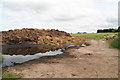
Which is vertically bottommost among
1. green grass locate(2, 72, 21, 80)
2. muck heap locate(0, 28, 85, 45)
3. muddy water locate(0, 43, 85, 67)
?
green grass locate(2, 72, 21, 80)

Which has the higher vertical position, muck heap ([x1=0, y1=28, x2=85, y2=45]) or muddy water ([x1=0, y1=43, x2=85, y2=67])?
muck heap ([x1=0, y1=28, x2=85, y2=45])

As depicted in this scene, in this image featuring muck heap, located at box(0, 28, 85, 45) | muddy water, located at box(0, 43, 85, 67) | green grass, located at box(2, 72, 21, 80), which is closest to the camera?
green grass, located at box(2, 72, 21, 80)

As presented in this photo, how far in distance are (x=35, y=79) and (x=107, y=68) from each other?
4.21 meters

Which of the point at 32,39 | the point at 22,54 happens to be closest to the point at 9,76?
the point at 22,54

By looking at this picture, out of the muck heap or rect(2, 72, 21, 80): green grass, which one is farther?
the muck heap

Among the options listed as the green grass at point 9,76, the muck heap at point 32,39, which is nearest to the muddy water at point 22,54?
the green grass at point 9,76

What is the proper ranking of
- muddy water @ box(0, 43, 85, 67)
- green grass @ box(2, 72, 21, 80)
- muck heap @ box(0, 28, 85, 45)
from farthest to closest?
muck heap @ box(0, 28, 85, 45)
muddy water @ box(0, 43, 85, 67)
green grass @ box(2, 72, 21, 80)

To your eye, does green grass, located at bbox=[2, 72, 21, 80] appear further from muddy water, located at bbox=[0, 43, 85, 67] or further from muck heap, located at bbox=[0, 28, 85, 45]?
muck heap, located at bbox=[0, 28, 85, 45]

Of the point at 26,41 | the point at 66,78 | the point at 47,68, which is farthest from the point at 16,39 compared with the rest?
the point at 66,78

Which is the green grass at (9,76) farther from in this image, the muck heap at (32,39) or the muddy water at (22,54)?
the muck heap at (32,39)

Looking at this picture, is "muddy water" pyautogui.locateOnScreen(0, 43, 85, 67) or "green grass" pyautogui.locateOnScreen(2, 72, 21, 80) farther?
"muddy water" pyautogui.locateOnScreen(0, 43, 85, 67)

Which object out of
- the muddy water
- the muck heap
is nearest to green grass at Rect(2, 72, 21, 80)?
the muddy water

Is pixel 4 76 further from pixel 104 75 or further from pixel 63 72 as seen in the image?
pixel 104 75

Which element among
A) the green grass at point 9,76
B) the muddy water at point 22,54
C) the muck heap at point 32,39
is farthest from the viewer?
the muck heap at point 32,39
